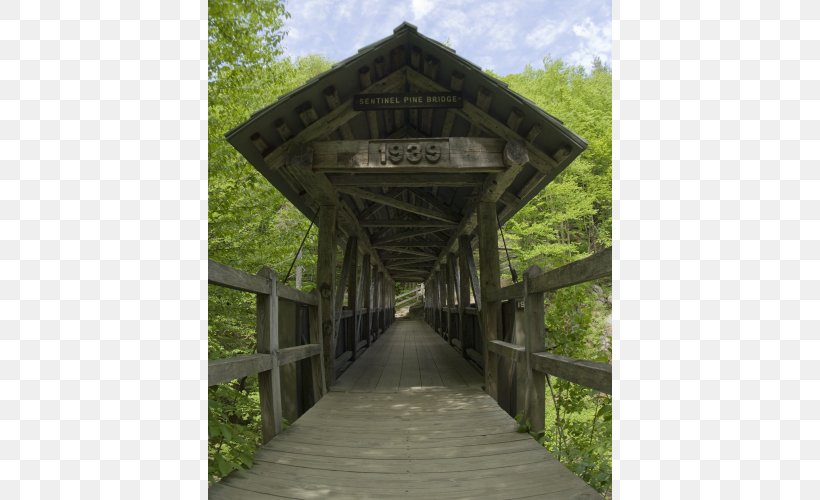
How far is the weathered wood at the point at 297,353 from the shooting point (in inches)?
132

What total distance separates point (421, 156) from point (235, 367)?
8.70 ft

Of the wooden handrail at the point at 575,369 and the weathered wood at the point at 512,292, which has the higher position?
the weathered wood at the point at 512,292

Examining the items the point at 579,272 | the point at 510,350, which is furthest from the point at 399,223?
the point at 579,272

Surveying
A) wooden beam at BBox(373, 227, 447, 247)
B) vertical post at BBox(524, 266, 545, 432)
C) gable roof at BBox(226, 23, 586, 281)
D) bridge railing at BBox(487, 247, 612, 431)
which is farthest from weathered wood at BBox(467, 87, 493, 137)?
wooden beam at BBox(373, 227, 447, 247)

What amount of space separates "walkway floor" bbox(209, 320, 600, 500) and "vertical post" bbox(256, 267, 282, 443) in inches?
5.4

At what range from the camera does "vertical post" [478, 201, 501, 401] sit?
469cm

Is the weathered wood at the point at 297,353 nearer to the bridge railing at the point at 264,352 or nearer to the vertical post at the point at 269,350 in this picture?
the bridge railing at the point at 264,352

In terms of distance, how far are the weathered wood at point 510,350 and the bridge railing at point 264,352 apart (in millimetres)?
1861

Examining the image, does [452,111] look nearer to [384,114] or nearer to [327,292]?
[384,114]

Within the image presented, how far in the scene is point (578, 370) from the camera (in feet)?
7.57

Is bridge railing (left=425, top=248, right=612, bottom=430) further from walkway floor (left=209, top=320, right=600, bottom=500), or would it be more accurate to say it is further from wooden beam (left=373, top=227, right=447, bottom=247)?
wooden beam (left=373, top=227, right=447, bottom=247)

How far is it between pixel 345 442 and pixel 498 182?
302cm

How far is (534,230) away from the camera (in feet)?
48.6

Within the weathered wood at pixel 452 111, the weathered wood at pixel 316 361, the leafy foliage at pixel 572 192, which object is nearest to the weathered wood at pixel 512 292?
the weathered wood at pixel 316 361
